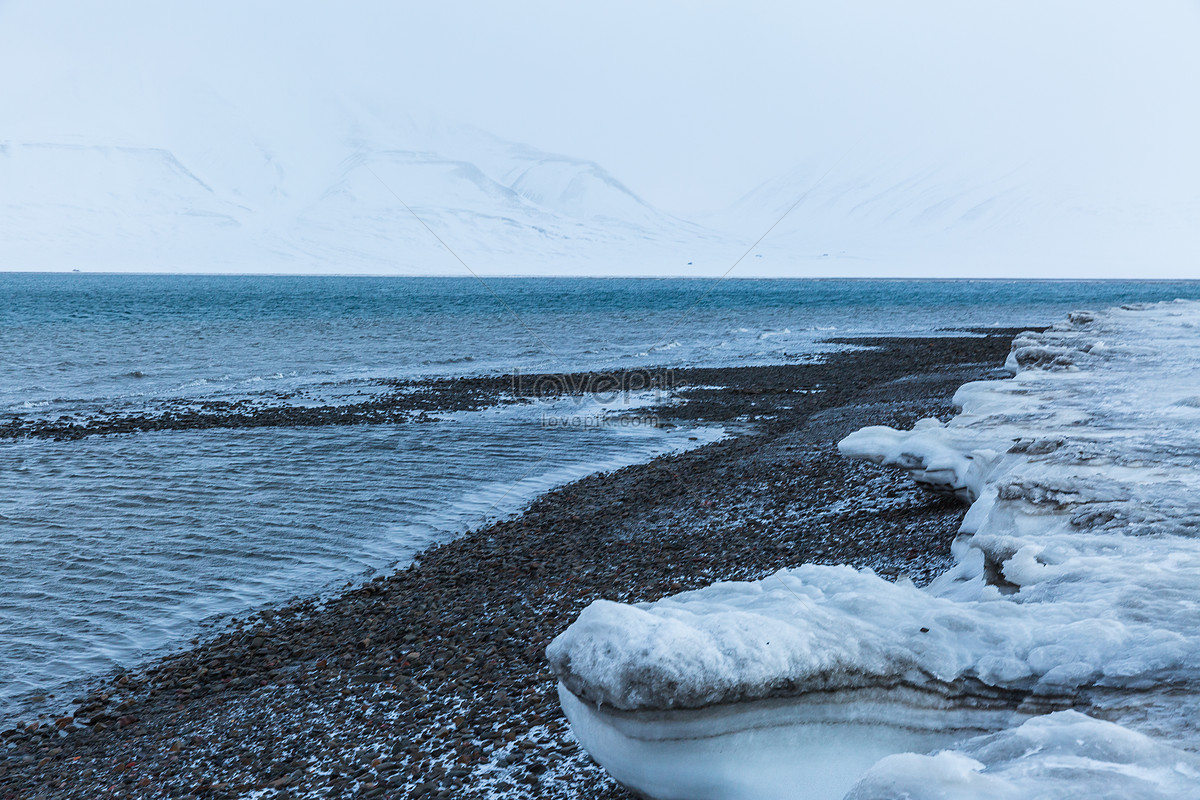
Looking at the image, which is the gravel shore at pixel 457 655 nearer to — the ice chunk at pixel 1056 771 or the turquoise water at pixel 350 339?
the ice chunk at pixel 1056 771

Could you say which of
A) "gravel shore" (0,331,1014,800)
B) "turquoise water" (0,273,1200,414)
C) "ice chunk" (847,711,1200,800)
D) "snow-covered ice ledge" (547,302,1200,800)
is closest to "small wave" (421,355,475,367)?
"turquoise water" (0,273,1200,414)

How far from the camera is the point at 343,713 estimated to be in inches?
317

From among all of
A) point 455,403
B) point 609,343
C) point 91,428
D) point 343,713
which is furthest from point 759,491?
point 609,343

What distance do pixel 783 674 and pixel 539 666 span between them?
392 cm

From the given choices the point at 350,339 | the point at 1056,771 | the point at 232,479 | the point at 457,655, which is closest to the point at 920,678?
the point at 1056,771

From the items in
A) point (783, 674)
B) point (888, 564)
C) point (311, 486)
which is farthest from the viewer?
point (311, 486)

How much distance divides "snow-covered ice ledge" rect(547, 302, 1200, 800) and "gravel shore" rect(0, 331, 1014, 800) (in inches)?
49.0

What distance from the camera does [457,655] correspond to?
9070mm

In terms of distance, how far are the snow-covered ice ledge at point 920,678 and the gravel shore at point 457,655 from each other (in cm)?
125

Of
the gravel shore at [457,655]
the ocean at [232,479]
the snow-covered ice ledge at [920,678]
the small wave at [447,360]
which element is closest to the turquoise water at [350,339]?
the small wave at [447,360]

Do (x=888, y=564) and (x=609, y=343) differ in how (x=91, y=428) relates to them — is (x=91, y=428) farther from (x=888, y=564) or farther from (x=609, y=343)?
(x=609, y=343)

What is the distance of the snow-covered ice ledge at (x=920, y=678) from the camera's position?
4.21 meters

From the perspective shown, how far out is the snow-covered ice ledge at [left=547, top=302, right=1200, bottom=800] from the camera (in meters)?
4.21

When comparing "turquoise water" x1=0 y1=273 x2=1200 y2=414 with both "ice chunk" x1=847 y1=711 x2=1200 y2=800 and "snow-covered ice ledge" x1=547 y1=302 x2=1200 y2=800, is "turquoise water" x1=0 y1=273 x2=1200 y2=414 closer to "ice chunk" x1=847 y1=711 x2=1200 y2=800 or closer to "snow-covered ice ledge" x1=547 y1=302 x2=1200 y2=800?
"snow-covered ice ledge" x1=547 y1=302 x2=1200 y2=800
